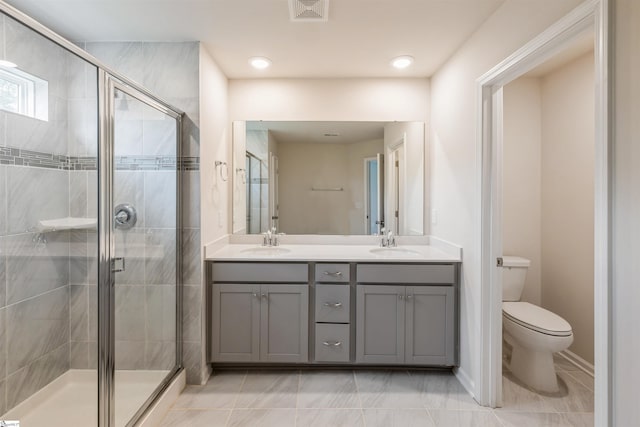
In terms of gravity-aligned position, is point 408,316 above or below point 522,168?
below

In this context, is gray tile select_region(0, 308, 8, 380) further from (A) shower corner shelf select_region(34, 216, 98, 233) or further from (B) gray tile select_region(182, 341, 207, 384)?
(B) gray tile select_region(182, 341, 207, 384)

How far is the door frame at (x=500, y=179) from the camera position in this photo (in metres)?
1.15

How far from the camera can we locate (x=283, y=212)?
9.61ft

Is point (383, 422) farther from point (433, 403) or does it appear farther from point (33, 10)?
point (33, 10)

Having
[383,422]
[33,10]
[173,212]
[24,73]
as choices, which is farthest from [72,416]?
[33,10]

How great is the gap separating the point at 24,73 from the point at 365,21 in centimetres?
190

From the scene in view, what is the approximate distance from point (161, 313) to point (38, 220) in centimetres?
89

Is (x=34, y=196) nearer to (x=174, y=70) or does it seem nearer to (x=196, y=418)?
(x=174, y=70)

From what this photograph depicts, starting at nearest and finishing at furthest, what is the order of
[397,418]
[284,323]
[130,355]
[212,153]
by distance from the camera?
[130,355] < [397,418] < [284,323] < [212,153]

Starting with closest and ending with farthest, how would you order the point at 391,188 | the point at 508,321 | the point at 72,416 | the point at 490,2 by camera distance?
the point at 72,416
the point at 490,2
the point at 508,321
the point at 391,188

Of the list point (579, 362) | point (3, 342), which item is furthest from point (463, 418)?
point (3, 342)

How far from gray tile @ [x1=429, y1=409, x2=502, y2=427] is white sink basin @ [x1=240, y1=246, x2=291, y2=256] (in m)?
1.50

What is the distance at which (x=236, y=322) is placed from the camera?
233 cm

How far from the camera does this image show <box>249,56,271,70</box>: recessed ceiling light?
8.04 ft
